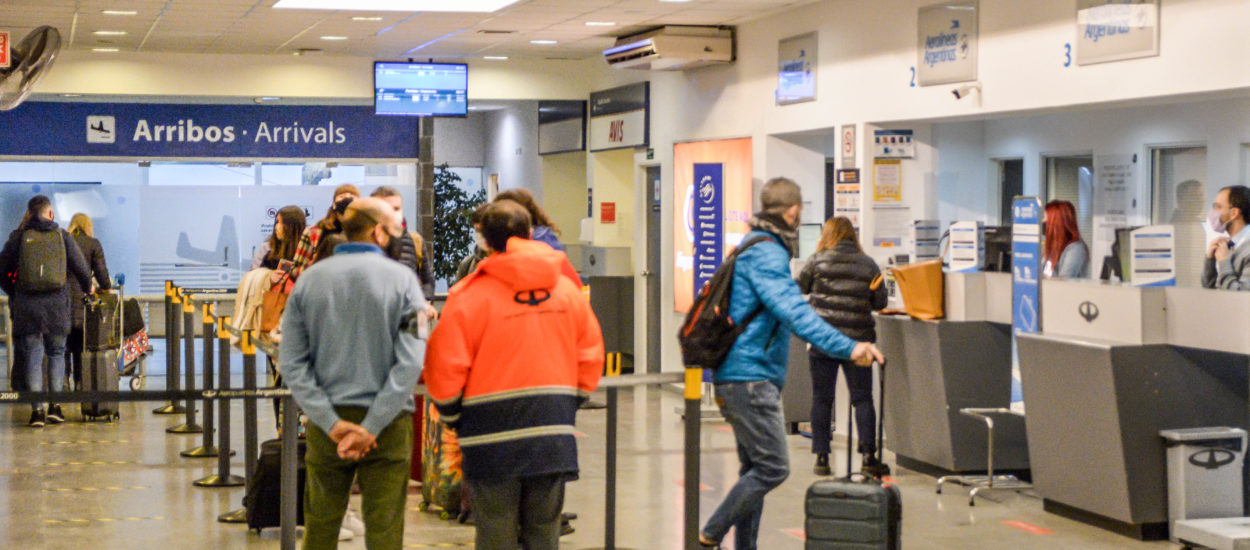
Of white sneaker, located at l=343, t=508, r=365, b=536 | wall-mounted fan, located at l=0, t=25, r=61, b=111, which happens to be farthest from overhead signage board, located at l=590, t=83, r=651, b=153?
white sneaker, located at l=343, t=508, r=365, b=536

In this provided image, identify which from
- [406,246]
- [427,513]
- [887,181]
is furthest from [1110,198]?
[427,513]

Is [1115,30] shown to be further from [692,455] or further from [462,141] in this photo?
[462,141]

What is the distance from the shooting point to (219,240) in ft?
46.7

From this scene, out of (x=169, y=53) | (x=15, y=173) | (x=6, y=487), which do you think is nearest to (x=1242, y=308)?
(x=6, y=487)

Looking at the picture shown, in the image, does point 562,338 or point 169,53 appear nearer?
point 562,338

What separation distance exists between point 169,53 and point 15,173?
2.82 meters

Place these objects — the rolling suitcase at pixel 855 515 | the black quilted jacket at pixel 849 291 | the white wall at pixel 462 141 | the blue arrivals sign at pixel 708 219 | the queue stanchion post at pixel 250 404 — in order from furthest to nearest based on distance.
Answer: the white wall at pixel 462 141, the blue arrivals sign at pixel 708 219, the black quilted jacket at pixel 849 291, the queue stanchion post at pixel 250 404, the rolling suitcase at pixel 855 515

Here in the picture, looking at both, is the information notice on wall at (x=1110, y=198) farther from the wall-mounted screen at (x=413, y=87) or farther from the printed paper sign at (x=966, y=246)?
the wall-mounted screen at (x=413, y=87)

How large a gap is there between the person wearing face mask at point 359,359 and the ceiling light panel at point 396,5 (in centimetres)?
558

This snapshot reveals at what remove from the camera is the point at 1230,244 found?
22.9ft

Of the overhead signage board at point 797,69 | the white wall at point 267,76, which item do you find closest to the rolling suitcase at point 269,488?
the overhead signage board at point 797,69

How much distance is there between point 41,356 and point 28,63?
2.08 m

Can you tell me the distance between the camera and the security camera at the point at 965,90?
7.69 meters

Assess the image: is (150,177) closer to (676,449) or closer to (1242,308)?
(676,449)
